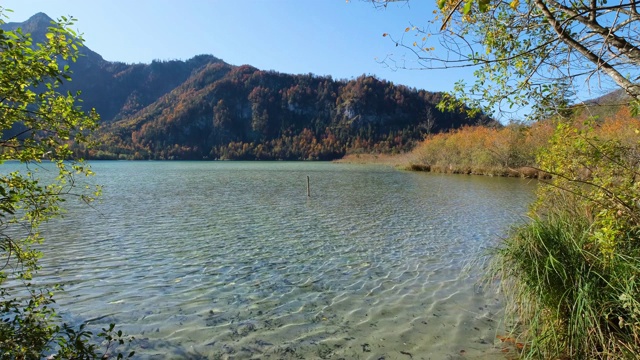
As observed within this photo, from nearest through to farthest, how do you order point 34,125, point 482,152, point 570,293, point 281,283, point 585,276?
point 34,125 → point 585,276 → point 570,293 → point 281,283 → point 482,152

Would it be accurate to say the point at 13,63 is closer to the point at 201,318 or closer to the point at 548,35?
the point at 201,318

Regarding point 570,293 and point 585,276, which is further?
point 570,293

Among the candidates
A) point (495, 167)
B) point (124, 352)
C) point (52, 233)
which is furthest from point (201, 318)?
point (495, 167)

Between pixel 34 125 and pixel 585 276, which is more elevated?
pixel 34 125

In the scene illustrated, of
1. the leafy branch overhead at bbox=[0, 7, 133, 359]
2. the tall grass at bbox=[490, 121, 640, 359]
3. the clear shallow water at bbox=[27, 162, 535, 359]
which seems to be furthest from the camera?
the clear shallow water at bbox=[27, 162, 535, 359]

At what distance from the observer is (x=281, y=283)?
8.57 m

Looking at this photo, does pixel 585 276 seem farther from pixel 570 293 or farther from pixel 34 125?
pixel 34 125

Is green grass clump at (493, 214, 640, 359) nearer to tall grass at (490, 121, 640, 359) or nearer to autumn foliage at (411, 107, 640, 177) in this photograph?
tall grass at (490, 121, 640, 359)

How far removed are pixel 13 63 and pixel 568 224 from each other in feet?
23.8

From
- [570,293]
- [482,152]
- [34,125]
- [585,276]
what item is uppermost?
[482,152]

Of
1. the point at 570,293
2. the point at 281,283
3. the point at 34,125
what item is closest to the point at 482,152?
the point at 281,283

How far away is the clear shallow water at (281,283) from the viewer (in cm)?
577

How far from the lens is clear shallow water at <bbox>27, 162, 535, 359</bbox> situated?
5770 millimetres

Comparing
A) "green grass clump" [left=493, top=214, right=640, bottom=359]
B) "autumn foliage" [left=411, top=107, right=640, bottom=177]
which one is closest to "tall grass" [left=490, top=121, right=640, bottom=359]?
"green grass clump" [left=493, top=214, right=640, bottom=359]
